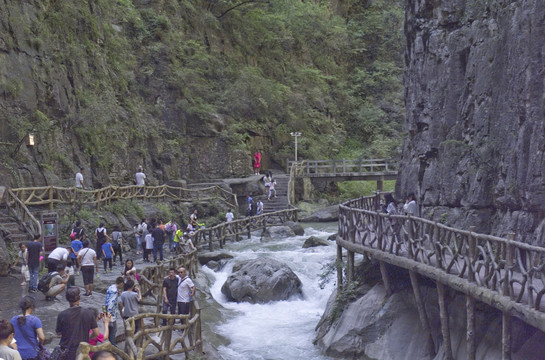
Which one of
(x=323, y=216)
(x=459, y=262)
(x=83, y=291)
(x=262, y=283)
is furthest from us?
(x=323, y=216)

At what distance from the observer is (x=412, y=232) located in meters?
14.4

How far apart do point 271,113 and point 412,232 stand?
109 feet

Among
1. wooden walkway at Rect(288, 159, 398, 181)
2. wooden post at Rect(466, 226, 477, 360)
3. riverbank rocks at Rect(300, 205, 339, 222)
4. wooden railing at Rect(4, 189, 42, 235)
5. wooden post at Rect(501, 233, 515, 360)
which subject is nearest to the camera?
wooden post at Rect(501, 233, 515, 360)

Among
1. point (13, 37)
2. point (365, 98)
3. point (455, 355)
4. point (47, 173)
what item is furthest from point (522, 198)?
point (365, 98)

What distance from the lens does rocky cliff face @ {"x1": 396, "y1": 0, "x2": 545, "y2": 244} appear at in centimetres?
1376

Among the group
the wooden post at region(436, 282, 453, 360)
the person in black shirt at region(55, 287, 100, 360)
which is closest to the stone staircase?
the wooden post at region(436, 282, 453, 360)

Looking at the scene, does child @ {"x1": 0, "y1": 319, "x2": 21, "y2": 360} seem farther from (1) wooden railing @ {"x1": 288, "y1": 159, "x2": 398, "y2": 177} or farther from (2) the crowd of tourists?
(1) wooden railing @ {"x1": 288, "y1": 159, "x2": 398, "y2": 177}

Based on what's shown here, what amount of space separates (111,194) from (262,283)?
11.1m

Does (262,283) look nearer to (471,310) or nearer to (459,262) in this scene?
(459,262)

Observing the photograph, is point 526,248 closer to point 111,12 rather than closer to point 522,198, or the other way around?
point 522,198

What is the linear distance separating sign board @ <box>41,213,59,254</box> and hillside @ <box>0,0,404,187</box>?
5.68m

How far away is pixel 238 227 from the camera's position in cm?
3219

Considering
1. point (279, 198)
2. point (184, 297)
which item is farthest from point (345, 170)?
point (184, 297)

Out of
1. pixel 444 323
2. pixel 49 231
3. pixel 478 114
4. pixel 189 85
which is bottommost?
pixel 444 323
